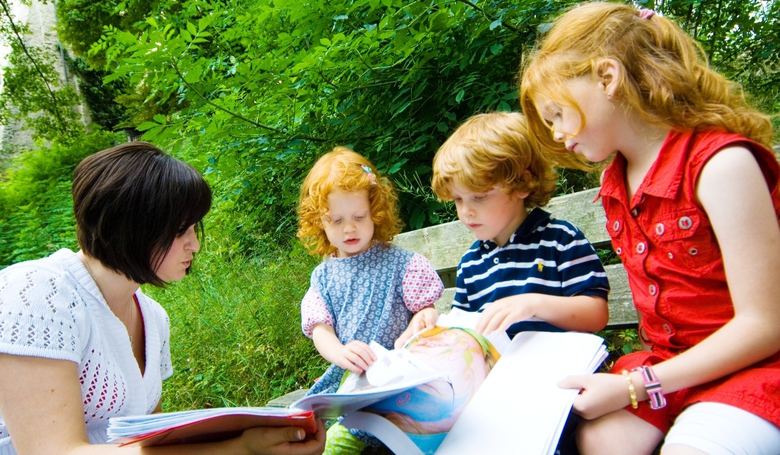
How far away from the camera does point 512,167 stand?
152cm

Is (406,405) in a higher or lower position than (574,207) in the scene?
lower

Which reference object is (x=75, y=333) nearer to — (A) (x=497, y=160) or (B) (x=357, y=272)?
(B) (x=357, y=272)

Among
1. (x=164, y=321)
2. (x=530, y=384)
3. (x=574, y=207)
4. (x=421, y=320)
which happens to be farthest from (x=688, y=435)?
(x=164, y=321)

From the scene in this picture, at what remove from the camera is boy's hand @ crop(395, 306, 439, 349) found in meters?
1.63

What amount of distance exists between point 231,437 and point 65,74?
59.5 feet

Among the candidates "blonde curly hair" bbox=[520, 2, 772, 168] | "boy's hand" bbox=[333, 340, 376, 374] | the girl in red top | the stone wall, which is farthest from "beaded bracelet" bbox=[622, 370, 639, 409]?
the stone wall

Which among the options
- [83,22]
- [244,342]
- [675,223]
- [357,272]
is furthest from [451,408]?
[83,22]

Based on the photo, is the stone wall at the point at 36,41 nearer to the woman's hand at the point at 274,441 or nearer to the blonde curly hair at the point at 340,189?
the blonde curly hair at the point at 340,189

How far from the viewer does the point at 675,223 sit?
1.10 metres

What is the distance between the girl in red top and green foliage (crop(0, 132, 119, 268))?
814cm

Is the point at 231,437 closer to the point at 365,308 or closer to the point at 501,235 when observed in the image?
the point at 365,308

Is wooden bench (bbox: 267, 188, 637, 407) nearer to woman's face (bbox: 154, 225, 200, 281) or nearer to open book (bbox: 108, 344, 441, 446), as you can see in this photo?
woman's face (bbox: 154, 225, 200, 281)

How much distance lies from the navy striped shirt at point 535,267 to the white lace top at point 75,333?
1.04m

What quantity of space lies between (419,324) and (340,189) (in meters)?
0.53
